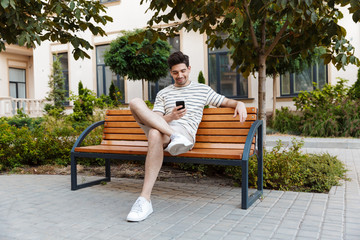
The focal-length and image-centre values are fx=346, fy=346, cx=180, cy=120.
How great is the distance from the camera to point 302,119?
10695 mm

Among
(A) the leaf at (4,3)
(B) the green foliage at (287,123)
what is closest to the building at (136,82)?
(B) the green foliage at (287,123)

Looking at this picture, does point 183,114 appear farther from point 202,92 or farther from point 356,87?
point 356,87

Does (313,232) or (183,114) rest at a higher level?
(183,114)

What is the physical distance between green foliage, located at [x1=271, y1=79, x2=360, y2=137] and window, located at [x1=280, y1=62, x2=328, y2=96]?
107cm

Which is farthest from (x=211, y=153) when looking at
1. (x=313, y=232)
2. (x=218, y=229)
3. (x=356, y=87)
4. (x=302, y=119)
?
(x=356, y=87)

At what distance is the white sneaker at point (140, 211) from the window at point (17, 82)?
20.2m

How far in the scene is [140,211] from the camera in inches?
120

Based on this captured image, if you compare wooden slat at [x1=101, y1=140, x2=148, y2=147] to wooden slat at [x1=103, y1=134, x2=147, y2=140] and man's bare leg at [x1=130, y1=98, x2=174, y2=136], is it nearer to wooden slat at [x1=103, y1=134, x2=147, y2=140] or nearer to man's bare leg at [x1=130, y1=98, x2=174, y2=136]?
wooden slat at [x1=103, y1=134, x2=147, y2=140]

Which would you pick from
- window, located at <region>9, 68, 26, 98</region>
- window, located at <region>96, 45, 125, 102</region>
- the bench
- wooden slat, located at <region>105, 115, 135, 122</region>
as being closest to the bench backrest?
the bench

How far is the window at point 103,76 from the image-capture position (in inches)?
643

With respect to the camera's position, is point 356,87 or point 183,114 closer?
point 183,114

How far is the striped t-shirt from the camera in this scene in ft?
12.6

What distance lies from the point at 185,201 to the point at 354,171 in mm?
2985

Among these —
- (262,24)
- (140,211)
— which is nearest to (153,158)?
(140,211)
